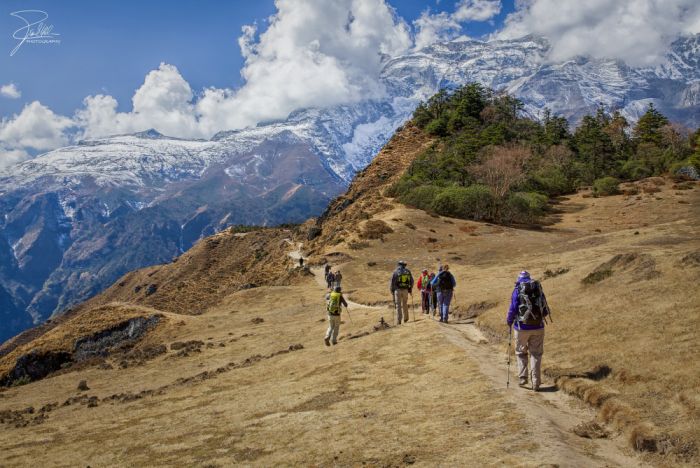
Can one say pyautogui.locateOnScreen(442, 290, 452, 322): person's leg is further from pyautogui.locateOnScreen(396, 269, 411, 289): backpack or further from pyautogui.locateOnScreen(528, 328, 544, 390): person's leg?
pyautogui.locateOnScreen(528, 328, 544, 390): person's leg

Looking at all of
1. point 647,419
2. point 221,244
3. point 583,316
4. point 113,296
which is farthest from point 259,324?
point 113,296

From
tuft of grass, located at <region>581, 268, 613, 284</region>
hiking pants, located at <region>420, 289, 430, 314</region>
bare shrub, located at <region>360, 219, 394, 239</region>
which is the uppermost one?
bare shrub, located at <region>360, 219, 394, 239</region>

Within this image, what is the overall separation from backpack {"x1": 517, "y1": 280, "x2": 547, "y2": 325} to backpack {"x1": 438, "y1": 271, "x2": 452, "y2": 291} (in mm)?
9503

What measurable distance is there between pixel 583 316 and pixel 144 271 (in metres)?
112

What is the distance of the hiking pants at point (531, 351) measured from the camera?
13656mm

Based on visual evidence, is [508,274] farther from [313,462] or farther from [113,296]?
[113,296]

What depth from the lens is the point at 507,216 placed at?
68500 mm

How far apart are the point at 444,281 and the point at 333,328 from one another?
5264 millimetres

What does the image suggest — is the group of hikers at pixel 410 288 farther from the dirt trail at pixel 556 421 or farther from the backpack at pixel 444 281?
the dirt trail at pixel 556 421

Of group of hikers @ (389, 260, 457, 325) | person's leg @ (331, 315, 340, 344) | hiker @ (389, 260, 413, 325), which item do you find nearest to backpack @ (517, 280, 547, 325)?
group of hikers @ (389, 260, 457, 325)

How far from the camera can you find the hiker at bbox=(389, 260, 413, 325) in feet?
78.2

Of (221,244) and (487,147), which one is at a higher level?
(487,147)

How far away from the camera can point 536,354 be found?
13.7 meters

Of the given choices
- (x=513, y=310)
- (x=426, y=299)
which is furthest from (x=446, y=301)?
(x=513, y=310)
